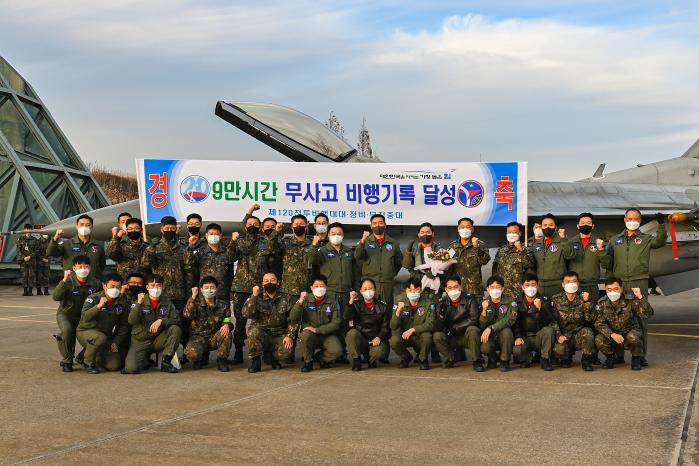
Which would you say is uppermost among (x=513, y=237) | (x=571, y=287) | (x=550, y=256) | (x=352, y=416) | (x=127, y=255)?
(x=513, y=237)

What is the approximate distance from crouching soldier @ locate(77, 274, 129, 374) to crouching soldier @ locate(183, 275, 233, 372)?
67cm

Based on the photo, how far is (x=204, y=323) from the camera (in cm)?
775

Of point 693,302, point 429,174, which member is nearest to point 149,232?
point 429,174

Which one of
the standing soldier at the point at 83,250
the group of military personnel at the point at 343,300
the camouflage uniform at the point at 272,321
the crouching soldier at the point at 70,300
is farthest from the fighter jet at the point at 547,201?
the camouflage uniform at the point at 272,321

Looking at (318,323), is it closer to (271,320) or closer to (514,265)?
(271,320)

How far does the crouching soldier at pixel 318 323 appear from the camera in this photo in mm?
7461

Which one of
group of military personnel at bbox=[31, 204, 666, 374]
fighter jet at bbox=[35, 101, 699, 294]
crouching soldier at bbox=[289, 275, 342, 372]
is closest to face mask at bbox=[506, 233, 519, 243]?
group of military personnel at bbox=[31, 204, 666, 374]

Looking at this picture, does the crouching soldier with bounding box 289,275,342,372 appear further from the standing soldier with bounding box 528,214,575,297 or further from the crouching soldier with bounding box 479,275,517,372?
the standing soldier with bounding box 528,214,575,297

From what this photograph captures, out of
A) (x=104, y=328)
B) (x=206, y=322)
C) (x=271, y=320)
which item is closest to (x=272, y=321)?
(x=271, y=320)

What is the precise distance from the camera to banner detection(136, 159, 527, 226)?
10547 mm

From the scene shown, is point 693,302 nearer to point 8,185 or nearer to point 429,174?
point 429,174

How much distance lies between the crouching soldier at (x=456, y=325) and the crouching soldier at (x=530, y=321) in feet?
1.42

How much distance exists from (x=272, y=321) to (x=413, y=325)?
146 centimetres

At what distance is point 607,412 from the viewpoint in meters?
5.42
